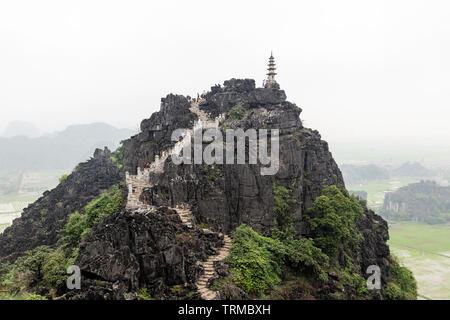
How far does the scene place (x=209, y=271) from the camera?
24547mm

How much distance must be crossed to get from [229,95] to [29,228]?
141ft

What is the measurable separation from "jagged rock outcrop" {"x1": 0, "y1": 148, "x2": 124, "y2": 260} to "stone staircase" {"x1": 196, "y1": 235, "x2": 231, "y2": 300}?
30135mm

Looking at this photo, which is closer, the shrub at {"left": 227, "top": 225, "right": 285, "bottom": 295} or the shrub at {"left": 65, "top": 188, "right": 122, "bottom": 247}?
the shrub at {"left": 227, "top": 225, "right": 285, "bottom": 295}

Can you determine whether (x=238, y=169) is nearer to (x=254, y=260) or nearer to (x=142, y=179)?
(x=142, y=179)

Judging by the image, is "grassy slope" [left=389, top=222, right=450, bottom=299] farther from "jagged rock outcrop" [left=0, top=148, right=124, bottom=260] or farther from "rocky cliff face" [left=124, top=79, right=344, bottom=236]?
"jagged rock outcrop" [left=0, top=148, right=124, bottom=260]

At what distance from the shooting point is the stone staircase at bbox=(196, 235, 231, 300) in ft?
70.8

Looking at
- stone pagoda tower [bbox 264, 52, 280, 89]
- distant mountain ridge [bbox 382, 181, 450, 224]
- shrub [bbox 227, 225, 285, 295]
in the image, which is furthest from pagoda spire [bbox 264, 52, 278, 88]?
distant mountain ridge [bbox 382, 181, 450, 224]

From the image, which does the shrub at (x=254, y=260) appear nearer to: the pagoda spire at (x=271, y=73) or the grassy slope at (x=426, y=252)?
the pagoda spire at (x=271, y=73)

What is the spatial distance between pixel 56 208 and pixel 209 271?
139 ft

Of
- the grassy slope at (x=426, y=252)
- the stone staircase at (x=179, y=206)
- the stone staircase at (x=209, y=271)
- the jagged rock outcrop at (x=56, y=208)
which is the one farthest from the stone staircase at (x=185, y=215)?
the grassy slope at (x=426, y=252)

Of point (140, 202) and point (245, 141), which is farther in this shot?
point (245, 141)
